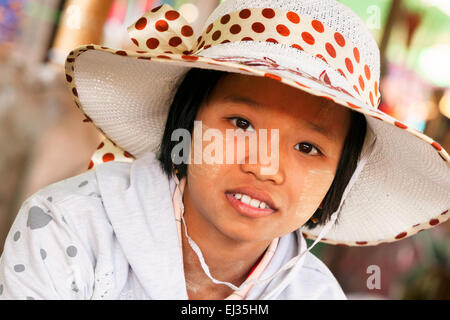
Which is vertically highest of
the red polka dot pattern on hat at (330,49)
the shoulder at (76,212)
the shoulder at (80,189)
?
the red polka dot pattern on hat at (330,49)

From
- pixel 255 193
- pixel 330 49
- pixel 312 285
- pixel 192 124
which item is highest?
pixel 330 49

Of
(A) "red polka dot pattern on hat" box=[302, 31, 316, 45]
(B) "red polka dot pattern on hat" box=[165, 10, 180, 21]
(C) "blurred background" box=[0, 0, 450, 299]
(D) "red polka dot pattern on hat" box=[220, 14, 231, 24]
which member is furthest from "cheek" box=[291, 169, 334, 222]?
(C) "blurred background" box=[0, 0, 450, 299]

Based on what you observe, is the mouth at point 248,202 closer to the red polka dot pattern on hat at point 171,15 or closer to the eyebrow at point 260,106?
the eyebrow at point 260,106

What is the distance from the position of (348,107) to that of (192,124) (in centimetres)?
33

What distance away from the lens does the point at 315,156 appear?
977mm

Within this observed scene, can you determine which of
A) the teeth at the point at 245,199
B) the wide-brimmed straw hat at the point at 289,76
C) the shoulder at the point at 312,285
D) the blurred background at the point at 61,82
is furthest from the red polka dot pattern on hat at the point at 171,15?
the blurred background at the point at 61,82

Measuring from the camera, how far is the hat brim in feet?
3.20

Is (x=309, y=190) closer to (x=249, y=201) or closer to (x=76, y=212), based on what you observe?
(x=249, y=201)

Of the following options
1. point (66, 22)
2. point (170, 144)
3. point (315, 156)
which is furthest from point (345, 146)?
point (66, 22)

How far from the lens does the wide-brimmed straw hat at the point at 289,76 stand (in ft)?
3.00

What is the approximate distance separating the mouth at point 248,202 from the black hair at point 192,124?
0.68 feet

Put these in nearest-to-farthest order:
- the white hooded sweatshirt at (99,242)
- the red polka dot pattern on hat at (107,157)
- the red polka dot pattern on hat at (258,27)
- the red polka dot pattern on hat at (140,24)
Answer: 1. the white hooded sweatshirt at (99,242)
2. the red polka dot pattern on hat at (258,27)
3. the red polka dot pattern on hat at (140,24)
4. the red polka dot pattern on hat at (107,157)

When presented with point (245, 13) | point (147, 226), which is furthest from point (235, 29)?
point (147, 226)

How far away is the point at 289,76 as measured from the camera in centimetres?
84
